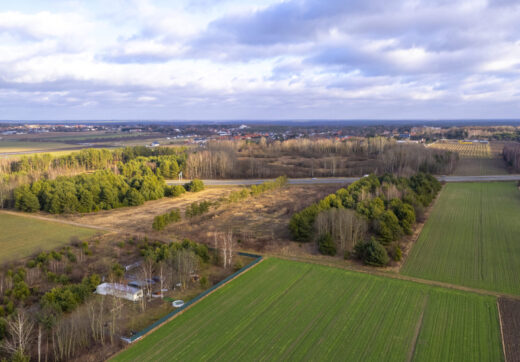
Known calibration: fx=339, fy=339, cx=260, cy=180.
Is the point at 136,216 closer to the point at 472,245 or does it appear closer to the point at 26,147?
the point at 472,245

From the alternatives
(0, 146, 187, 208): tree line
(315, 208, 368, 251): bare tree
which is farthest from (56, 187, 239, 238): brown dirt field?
(315, 208, 368, 251): bare tree

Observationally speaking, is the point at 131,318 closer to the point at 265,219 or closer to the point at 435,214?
the point at 265,219

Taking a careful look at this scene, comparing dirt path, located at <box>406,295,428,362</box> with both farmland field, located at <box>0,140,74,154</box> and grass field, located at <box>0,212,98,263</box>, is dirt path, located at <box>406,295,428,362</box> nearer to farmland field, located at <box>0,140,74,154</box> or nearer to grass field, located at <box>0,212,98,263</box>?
grass field, located at <box>0,212,98,263</box>


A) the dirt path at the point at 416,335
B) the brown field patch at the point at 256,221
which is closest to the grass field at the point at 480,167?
the brown field patch at the point at 256,221

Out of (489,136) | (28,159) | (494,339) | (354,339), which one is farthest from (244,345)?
(489,136)

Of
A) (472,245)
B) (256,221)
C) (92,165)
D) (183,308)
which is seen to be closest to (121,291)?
(183,308)

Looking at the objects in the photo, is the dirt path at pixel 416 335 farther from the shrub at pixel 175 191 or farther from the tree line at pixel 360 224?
the shrub at pixel 175 191
